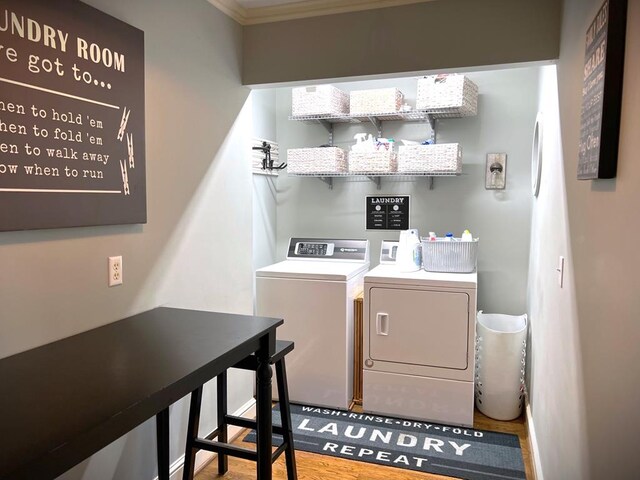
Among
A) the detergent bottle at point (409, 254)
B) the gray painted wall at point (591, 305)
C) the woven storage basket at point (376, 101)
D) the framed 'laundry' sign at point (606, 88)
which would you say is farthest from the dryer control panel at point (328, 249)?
the framed 'laundry' sign at point (606, 88)

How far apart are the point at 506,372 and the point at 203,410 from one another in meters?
1.81

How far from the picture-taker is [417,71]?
2500 millimetres

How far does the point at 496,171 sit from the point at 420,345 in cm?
138

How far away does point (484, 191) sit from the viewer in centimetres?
351

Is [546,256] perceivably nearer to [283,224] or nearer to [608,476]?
[608,476]

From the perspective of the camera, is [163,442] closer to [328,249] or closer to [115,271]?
[115,271]

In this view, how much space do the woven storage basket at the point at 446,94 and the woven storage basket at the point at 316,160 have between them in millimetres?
654

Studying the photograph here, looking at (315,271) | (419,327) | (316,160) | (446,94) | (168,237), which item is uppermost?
(446,94)

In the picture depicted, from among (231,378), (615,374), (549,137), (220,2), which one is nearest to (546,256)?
(549,137)

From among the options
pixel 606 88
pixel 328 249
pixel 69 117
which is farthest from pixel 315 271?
pixel 606 88

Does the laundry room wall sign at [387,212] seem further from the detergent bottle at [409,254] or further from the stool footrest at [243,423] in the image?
the stool footrest at [243,423]

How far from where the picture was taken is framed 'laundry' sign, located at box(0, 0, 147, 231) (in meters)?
1.45

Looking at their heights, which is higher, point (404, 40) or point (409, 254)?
point (404, 40)

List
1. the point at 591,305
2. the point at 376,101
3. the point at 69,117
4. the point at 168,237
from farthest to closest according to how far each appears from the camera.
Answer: the point at 376,101 → the point at 168,237 → the point at 69,117 → the point at 591,305
